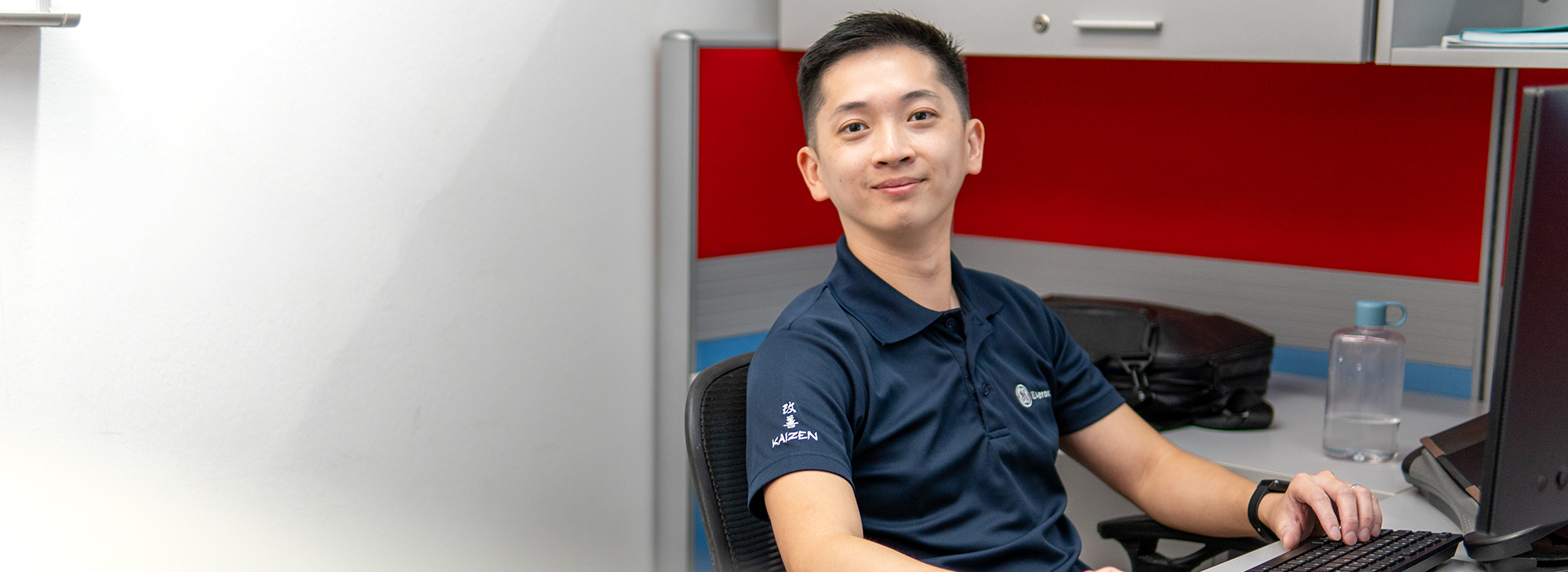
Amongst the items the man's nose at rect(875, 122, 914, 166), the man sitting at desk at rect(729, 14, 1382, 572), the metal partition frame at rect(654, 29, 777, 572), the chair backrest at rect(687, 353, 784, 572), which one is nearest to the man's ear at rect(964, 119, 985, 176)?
the man sitting at desk at rect(729, 14, 1382, 572)

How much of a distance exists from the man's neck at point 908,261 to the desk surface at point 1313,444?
0.55 meters

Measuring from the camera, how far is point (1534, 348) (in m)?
1.02

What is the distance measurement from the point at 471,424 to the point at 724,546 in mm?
828

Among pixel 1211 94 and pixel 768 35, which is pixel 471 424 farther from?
pixel 1211 94

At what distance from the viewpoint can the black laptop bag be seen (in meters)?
1.89

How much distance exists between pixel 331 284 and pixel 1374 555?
4.37 feet

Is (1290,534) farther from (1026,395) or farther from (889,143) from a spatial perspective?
(889,143)

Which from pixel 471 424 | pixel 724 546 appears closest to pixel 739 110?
pixel 471 424

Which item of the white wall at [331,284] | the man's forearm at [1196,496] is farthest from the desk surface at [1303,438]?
the white wall at [331,284]

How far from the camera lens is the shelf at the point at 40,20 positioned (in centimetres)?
143

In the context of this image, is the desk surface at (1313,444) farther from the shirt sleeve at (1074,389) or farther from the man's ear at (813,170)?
the man's ear at (813,170)

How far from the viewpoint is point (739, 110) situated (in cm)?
218

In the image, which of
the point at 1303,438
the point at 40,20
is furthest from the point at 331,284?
the point at 1303,438

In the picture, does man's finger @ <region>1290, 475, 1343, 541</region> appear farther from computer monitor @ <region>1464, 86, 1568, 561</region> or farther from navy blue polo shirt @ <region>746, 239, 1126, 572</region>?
navy blue polo shirt @ <region>746, 239, 1126, 572</region>
